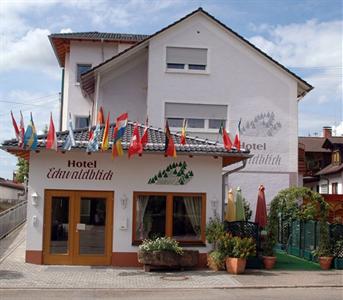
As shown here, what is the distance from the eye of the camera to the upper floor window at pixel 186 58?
26.1 meters

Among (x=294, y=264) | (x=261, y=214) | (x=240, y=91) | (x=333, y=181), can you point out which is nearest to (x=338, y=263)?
(x=294, y=264)

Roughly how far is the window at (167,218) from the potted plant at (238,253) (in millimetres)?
1316

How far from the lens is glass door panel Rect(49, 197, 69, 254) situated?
16.6 meters

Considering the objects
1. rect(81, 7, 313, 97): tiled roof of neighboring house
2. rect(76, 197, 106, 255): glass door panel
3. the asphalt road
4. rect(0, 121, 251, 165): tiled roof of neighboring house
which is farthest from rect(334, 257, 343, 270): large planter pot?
rect(81, 7, 313, 97): tiled roof of neighboring house

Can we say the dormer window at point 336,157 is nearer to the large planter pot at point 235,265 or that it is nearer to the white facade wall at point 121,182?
the white facade wall at point 121,182

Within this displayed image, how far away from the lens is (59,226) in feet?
54.6

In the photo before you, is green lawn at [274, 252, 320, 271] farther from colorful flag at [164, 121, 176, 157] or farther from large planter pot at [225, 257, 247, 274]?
colorful flag at [164, 121, 176, 157]

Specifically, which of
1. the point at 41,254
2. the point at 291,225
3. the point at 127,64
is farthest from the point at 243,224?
the point at 127,64

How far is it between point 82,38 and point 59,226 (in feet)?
54.2

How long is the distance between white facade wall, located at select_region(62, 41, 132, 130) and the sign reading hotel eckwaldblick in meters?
14.0

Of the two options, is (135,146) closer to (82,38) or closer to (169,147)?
(169,147)

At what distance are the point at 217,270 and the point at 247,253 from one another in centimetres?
103

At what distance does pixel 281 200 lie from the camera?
62.0 feet

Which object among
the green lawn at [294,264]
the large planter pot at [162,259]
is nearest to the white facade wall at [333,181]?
the green lawn at [294,264]
